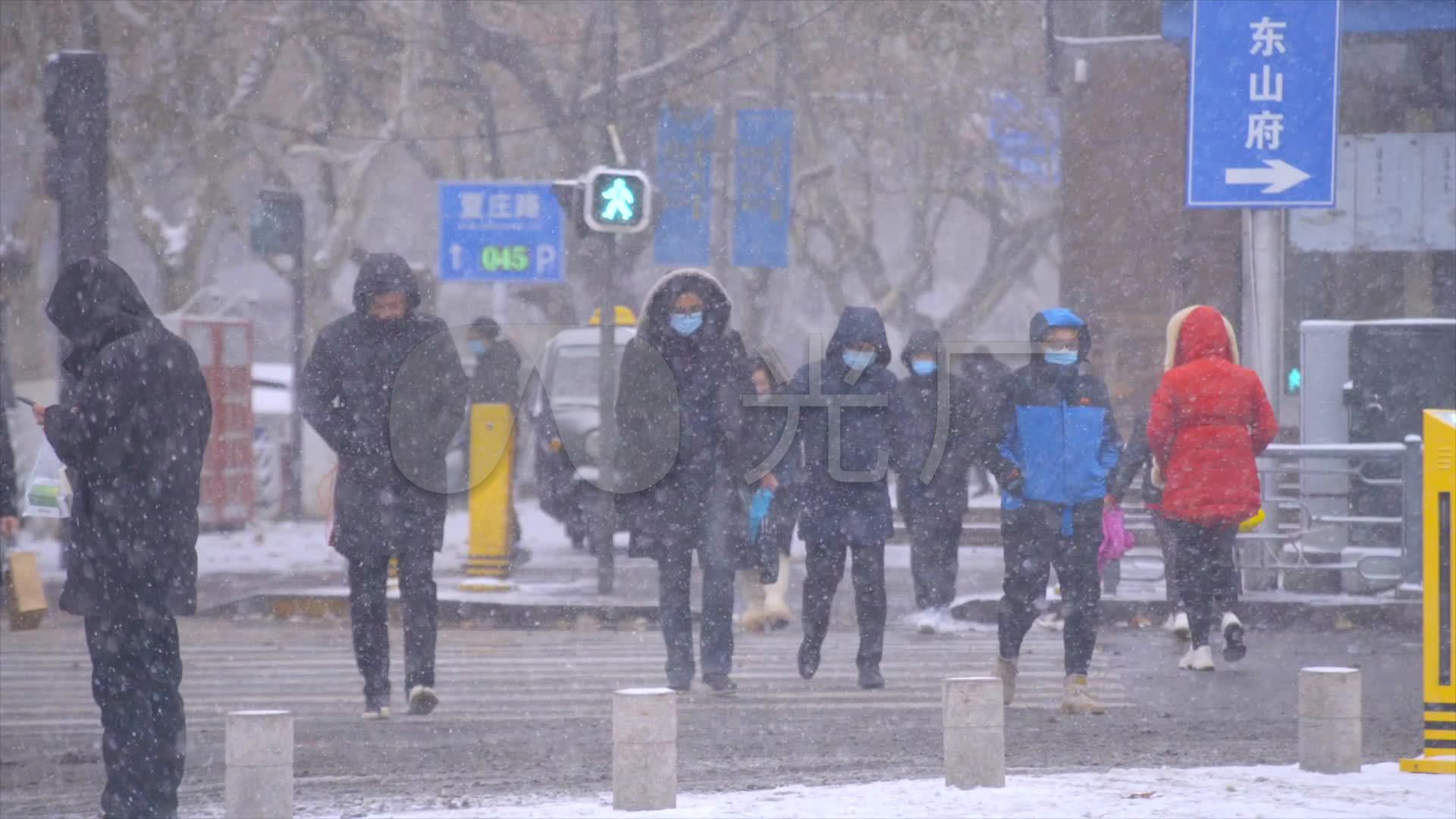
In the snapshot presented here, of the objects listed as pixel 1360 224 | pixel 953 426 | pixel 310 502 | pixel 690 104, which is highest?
pixel 690 104

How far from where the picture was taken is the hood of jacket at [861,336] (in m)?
10.3

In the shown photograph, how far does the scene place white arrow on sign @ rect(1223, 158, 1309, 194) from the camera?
46.2 ft

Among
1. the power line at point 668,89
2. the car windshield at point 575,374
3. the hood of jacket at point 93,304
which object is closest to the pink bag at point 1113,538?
the hood of jacket at point 93,304

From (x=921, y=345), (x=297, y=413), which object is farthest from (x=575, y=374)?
(x=921, y=345)

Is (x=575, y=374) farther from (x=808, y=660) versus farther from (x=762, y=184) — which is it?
(x=808, y=660)

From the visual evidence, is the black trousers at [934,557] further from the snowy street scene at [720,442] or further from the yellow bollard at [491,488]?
the yellow bollard at [491,488]

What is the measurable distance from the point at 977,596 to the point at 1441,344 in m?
4.00

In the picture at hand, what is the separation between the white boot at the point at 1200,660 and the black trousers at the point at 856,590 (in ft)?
6.58

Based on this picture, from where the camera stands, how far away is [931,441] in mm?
11484

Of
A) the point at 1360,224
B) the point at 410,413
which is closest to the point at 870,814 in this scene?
the point at 410,413

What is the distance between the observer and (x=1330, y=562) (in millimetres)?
14938

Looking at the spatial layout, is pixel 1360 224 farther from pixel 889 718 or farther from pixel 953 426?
pixel 889 718

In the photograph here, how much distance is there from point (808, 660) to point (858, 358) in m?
1.53

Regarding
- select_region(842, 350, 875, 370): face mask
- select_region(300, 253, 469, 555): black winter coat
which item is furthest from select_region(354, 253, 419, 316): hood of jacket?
select_region(842, 350, 875, 370): face mask
